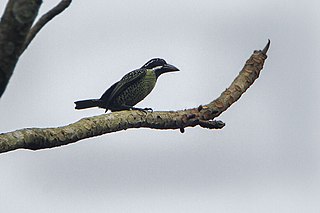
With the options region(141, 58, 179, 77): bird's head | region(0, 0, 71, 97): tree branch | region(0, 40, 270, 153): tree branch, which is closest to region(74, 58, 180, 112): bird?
region(141, 58, 179, 77): bird's head

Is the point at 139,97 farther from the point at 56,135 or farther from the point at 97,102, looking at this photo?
the point at 56,135

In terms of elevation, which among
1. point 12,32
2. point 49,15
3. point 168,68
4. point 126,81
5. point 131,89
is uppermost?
point 168,68

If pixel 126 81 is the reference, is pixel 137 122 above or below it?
below

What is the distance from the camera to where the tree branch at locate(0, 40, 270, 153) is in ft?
14.4

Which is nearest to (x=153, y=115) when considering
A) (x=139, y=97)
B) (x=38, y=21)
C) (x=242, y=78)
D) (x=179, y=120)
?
(x=179, y=120)

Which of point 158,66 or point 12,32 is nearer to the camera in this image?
point 12,32

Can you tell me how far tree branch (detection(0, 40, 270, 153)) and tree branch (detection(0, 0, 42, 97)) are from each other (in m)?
1.62

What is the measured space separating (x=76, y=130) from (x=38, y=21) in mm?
1797

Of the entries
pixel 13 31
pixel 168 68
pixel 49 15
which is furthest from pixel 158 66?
pixel 13 31

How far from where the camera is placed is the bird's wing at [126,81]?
9023mm

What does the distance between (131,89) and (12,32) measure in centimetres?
651

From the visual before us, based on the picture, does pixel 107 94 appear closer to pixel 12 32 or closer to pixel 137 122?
pixel 137 122

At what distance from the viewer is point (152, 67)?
9.47m

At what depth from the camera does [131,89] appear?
916 centimetres
